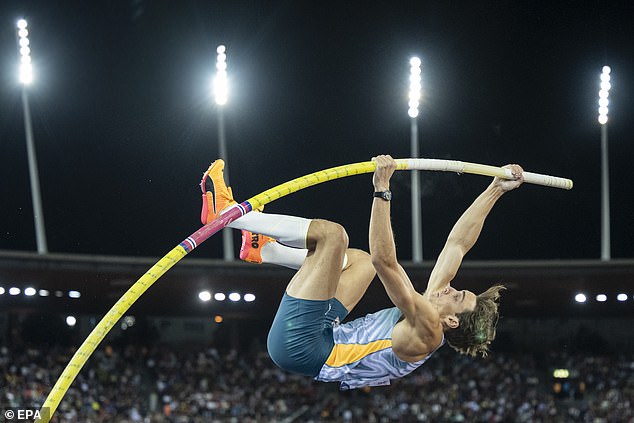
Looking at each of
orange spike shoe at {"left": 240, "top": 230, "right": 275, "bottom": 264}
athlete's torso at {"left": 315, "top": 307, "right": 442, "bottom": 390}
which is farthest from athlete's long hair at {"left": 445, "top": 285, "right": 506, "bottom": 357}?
orange spike shoe at {"left": 240, "top": 230, "right": 275, "bottom": 264}

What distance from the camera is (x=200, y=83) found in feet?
71.4

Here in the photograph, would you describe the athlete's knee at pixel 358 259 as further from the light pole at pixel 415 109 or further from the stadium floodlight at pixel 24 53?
the stadium floodlight at pixel 24 53

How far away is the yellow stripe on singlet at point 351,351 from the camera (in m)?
6.87

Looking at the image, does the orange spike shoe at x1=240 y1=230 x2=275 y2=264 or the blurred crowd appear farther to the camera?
the blurred crowd

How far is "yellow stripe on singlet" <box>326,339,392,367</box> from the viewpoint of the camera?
270 inches

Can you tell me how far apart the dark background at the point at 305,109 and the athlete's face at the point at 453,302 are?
51.4 feet

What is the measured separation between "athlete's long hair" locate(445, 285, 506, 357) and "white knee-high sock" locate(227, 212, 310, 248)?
1.30 metres

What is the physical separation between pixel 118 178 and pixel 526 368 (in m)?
12.3

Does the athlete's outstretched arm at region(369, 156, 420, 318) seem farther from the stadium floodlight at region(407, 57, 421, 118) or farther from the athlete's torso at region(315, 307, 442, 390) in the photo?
the stadium floodlight at region(407, 57, 421, 118)

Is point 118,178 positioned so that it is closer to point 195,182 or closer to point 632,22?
point 195,182

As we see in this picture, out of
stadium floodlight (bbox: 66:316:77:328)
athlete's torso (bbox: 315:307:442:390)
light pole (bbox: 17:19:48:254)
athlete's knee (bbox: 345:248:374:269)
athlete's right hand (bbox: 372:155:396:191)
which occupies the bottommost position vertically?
athlete's torso (bbox: 315:307:442:390)

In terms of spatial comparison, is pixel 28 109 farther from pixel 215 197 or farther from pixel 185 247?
pixel 185 247

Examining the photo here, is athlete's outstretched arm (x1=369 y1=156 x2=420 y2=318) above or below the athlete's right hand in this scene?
below

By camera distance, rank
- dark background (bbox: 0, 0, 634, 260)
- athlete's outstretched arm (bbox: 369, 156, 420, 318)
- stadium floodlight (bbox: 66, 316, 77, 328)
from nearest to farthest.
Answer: athlete's outstretched arm (bbox: 369, 156, 420, 318) < dark background (bbox: 0, 0, 634, 260) < stadium floodlight (bbox: 66, 316, 77, 328)
